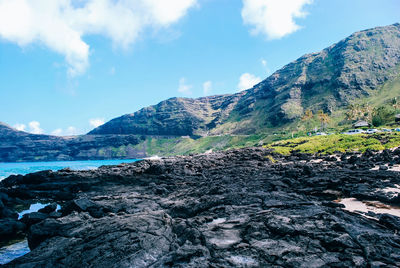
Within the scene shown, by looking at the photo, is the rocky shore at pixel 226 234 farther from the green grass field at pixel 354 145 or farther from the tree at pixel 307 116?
the tree at pixel 307 116

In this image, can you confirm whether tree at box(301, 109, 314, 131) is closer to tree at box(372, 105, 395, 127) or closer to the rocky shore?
tree at box(372, 105, 395, 127)

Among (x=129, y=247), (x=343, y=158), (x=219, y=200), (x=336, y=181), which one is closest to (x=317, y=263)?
(x=129, y=247)

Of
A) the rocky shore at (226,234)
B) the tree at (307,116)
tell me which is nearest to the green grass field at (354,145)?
the rocky shore at (226,234)

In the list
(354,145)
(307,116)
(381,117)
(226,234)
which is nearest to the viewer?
(226,234)

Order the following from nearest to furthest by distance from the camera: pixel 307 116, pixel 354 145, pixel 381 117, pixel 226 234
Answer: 1. pixel 226 234
2. pixel 354 145
3. pixel 381 117
4. pixel 307 116

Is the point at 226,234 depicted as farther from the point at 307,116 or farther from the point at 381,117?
the point at 307,116

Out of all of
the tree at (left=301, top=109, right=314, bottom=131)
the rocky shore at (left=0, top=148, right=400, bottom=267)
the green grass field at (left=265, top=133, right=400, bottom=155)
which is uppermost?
the tree at (left=301, top=109, right=314, bottom=131)

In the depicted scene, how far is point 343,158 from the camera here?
34.5 metres

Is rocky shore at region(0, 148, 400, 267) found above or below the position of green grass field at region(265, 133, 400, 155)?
above

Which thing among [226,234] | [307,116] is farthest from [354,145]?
[307,116]

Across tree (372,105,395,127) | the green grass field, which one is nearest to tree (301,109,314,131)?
tree (372,105,395,127)

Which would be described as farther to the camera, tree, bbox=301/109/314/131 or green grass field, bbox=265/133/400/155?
tree, bbox=301/109/314/131

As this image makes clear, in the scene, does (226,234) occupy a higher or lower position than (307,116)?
lower

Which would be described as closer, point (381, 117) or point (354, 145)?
point (354, 145)
